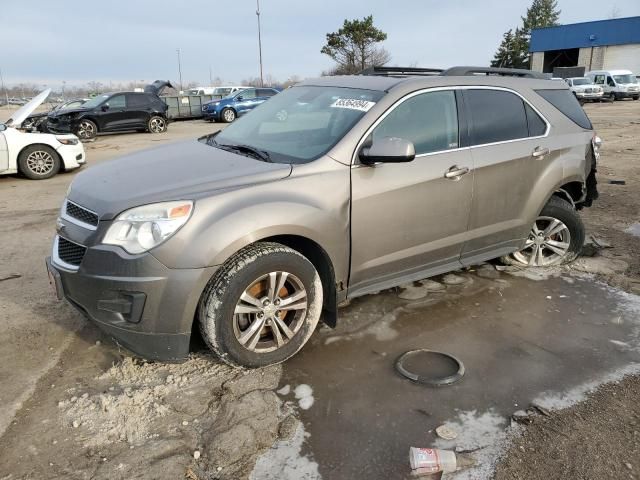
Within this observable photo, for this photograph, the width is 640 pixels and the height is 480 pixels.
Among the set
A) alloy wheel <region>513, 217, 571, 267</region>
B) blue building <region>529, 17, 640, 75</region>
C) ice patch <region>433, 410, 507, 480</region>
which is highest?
blue building <region>529, 17, 640, 75</region>

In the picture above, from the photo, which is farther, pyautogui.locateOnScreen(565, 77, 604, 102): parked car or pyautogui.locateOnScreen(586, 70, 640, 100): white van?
pyautogui.locateOnScreen(586, 70, 640, 100): white van

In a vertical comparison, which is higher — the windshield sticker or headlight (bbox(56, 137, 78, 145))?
the windshield sticker

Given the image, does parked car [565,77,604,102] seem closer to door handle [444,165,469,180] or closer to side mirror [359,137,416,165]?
door handle [444,165,469,180]

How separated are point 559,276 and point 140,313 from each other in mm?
3710

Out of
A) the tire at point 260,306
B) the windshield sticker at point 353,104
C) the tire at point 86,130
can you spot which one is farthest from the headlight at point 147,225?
the tire at point 86,130

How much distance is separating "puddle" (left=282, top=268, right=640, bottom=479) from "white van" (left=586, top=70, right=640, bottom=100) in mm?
35530

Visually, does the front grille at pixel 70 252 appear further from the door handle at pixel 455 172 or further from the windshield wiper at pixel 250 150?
the door handle at pixel 455 172

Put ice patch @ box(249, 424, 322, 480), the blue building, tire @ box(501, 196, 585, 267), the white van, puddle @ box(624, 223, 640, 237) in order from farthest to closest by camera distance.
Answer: the blue building
the white van
puddle @ box(624, 223, 640, 237)
tire @ box(501, 196, 585, 267)
ice patch @ box(249, 424, 322, 480)

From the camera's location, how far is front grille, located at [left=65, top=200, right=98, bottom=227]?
9.63ft

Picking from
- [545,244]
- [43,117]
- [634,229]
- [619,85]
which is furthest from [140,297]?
[619,85]

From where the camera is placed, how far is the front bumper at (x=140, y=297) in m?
2.72

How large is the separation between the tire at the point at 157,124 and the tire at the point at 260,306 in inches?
718

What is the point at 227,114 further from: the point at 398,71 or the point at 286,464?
the point at 286,464

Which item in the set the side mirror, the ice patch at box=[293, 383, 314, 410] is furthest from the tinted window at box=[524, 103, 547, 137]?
the ice patch at box=[293, 383, 314, 410]
